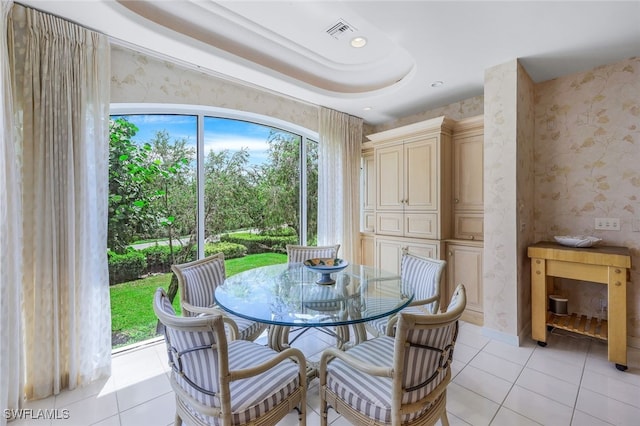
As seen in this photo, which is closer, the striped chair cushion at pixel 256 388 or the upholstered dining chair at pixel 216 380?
the upholstered dining chair at pixel 216 380

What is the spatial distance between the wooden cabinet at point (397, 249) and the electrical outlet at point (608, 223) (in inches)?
57.5

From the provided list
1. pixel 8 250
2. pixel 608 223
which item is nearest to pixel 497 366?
pixel 608 223

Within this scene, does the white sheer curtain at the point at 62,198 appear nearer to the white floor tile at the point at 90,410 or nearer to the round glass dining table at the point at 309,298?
the white floor tile at the point at 90,410

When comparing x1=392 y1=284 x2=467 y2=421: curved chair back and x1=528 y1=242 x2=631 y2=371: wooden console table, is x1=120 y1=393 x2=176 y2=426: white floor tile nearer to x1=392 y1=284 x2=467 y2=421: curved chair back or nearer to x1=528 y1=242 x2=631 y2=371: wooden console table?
x1=392 y1=284 x2=467 y2=421: curved chair back

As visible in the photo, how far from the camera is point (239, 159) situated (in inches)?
133

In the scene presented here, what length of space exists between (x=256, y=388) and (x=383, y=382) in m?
0.60

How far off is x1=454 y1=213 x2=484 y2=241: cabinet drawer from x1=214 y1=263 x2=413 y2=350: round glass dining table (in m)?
1.47

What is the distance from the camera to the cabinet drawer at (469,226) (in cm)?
316

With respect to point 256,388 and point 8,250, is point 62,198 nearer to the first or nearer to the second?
point 8,250

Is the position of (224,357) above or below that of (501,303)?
above

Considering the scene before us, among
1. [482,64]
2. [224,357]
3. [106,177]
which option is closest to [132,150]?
[106,177]

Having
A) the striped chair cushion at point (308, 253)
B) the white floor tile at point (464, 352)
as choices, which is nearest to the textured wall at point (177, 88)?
the striped chair cushion at point (308, 253)

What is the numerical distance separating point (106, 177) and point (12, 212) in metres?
0.58

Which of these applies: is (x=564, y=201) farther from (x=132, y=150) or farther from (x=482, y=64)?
(x=132, y=150)
